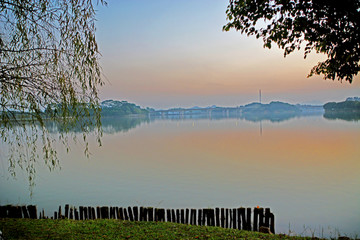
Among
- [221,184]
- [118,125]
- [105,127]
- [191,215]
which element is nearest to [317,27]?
[191,215]

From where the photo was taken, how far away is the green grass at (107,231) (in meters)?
4.42

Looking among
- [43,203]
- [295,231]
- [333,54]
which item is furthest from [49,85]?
[43,203]

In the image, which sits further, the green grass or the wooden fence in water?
the wooden fence in water

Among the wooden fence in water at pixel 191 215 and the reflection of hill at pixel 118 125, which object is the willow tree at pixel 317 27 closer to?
the wooden fence in water at pixel 191 215

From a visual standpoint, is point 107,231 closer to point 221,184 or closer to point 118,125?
point 221,184

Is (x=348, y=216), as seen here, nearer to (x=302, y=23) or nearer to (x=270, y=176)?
(x=270, y=176)

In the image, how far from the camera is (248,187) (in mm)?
12078

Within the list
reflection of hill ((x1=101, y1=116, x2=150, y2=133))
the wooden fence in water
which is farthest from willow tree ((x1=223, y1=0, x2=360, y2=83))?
reflection of hill ((x1=101, y1=116, x2=150, y2=133))

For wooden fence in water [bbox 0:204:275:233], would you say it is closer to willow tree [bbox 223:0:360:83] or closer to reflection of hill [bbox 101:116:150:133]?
willow tree [bbox 223:0:360:83]

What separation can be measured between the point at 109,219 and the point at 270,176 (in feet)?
33.3

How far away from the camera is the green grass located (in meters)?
4.42

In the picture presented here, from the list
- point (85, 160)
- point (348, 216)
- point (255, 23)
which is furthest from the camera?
point (85, 160)

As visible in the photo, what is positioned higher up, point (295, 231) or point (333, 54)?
point (333, 54)

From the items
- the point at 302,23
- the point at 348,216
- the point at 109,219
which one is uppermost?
the point at 302,23
